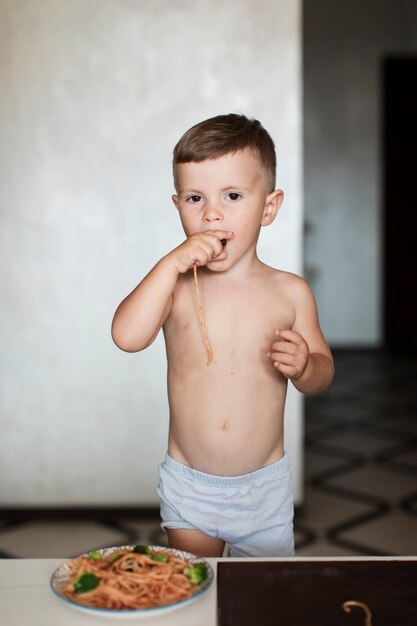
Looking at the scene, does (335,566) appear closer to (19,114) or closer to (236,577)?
(236,577)

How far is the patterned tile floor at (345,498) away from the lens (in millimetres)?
2736

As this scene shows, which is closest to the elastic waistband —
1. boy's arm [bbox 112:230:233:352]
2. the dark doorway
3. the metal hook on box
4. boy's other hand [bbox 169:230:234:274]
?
boy's arm [bbox 112:230:233:352]

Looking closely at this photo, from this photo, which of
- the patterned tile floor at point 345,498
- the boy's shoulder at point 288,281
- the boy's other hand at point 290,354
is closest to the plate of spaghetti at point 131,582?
the boy's other hand at point 290,354

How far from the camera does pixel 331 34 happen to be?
689 centimetres

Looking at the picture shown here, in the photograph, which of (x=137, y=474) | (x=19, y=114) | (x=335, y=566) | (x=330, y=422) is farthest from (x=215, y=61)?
(x=330, y=422)

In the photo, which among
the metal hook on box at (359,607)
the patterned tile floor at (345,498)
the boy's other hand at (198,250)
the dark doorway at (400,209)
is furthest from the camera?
the dark doorway at (400,209)

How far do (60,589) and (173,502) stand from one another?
476 millimetres

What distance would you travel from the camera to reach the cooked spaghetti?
2.91ft

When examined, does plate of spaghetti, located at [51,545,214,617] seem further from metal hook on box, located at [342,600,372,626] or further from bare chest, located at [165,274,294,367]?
bare chest, located at [165,274,294,367]

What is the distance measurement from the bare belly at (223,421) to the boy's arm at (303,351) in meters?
0.09

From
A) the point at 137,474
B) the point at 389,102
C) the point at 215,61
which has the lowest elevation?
the point at 137,474

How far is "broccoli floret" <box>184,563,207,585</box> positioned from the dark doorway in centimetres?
648

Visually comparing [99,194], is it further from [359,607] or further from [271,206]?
[359,607]

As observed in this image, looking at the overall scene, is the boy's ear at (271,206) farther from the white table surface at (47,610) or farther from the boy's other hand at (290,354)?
the white table surface at (47,610)
